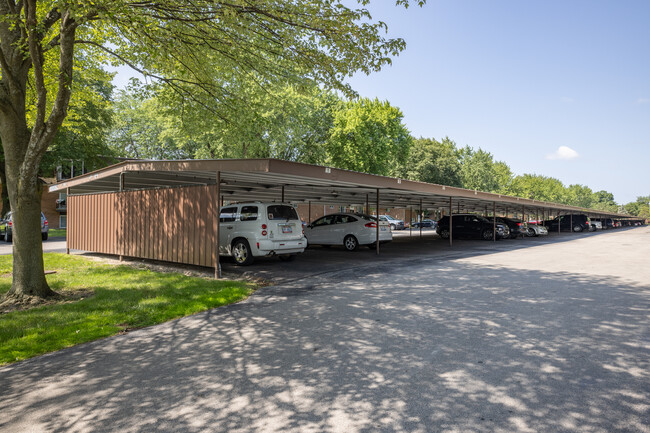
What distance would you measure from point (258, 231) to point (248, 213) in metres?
0.70

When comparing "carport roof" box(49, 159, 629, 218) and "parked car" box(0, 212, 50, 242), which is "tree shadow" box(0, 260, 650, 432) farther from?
"parked car" box(0, 212, 50, 242)

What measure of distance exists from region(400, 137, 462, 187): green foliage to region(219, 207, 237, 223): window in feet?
140

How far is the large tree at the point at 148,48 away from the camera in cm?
714

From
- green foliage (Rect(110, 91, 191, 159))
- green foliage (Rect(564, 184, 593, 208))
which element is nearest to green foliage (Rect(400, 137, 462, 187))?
green foliage (Rect(110, 91, 191, 159))

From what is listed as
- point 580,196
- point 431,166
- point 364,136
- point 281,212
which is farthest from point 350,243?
point 580,196

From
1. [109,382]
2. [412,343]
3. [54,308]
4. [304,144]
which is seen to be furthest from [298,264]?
[304,144]

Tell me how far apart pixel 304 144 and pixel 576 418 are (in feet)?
101

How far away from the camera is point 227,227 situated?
1196 centimetres

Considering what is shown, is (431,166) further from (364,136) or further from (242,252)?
(242,252)

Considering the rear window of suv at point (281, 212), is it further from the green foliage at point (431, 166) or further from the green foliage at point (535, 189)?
the green foliage at point (535, 189)

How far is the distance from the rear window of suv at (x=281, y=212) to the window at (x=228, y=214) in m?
1.27

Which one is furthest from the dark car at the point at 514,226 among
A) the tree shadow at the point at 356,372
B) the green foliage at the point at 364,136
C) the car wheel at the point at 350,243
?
the tree shadow at the point at 356,372

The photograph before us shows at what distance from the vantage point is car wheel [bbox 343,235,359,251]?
16516 millimetres

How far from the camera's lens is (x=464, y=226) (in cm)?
2594
